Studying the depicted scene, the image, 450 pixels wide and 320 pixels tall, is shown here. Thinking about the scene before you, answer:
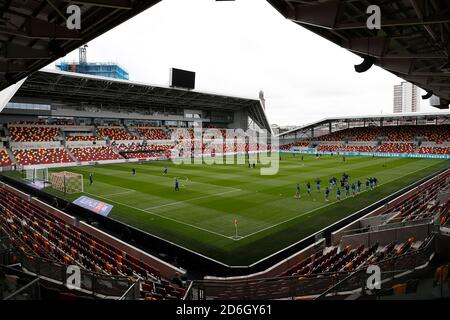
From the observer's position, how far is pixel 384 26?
770 centimetres

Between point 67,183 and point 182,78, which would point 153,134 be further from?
point 67,183

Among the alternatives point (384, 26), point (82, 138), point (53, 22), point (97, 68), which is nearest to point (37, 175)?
Result: point (82, 138)

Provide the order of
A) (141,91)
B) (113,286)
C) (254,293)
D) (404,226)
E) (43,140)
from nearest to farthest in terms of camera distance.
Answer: (113,286), (254,293), (404,226), (43,140), (141,91)

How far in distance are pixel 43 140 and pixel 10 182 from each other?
22.2 meters

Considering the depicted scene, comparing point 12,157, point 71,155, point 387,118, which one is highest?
point 387,118

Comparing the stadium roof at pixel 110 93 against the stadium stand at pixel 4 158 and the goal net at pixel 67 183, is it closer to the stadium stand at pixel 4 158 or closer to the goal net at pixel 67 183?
the stadium stand at pixel 4 158

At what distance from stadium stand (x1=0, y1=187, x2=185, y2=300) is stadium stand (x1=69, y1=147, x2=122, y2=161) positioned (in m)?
36.6

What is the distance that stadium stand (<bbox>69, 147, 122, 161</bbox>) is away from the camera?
2033 inches

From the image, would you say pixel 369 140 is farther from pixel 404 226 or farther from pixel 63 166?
pixel 404 226

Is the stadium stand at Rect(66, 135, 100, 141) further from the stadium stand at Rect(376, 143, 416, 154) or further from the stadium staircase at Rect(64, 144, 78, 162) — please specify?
the stadium stand at Rect(376, 143, 416, 154)

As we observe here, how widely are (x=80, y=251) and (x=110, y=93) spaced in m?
48.2

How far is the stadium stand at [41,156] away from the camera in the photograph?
150 feet

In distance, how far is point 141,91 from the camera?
5688 cm
